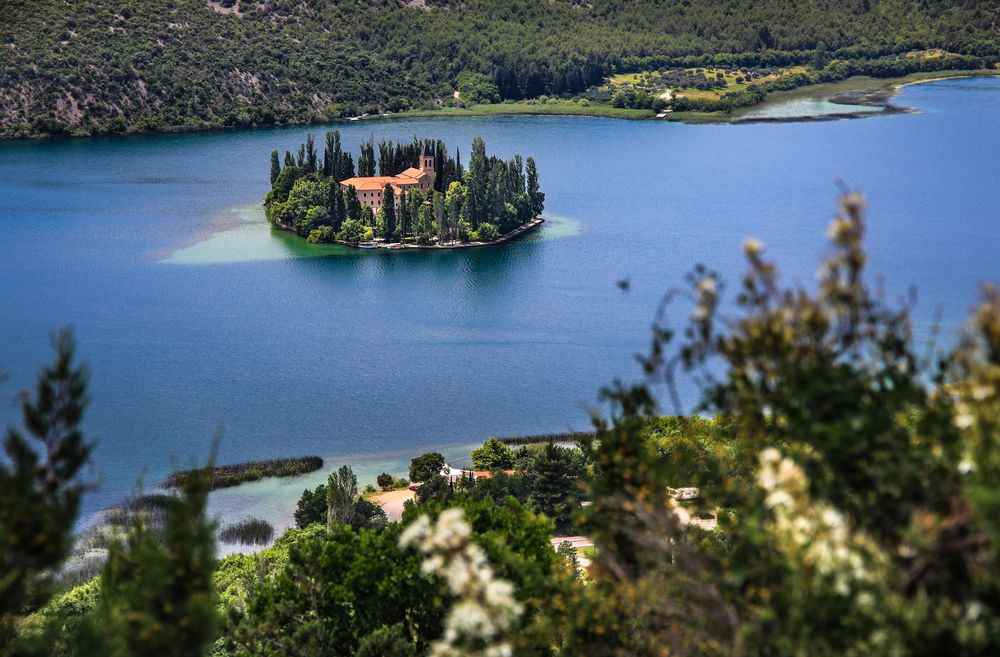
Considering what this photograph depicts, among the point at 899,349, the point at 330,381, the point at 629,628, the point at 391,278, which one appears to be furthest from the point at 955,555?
the point at 391,278

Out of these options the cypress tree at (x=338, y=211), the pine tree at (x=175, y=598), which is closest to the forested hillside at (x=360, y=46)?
the cypress tree at (x=338, y=211)

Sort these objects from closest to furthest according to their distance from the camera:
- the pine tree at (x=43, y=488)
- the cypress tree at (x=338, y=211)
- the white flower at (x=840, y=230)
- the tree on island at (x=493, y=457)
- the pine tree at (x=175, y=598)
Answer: the white flower at (x=840, y=230), the pine tree at (x=175, y=598), the pine tree at (x=43, y=488), the tree on island at (x=493, y=457), the cypress tree at (x=338, y=211)

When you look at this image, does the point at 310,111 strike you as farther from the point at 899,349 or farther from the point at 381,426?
the point at 899,349

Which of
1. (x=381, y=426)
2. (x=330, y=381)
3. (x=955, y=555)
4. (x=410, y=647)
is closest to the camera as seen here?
(x=955, y=555)

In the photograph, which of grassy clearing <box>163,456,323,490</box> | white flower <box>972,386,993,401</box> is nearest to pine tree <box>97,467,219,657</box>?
white flower <box>972,386,993,401</box>

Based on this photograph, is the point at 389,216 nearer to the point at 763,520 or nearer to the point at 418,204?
the point at 418,204

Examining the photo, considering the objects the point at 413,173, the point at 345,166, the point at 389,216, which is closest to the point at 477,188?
the point at 389,216

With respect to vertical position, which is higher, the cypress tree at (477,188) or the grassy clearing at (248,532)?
the cypress tree at (477,188)

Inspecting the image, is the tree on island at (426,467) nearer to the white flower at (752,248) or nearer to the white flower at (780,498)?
the white flower at (752,248)
